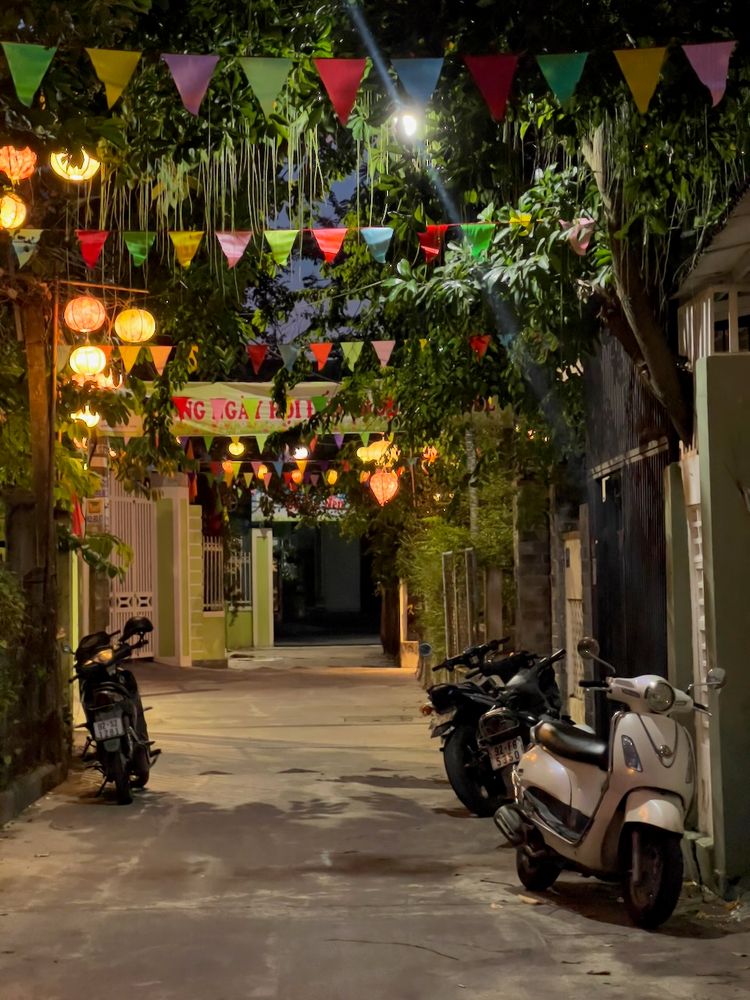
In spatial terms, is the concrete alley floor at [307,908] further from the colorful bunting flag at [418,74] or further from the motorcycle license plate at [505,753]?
the colorful bunting flag at [418,74]

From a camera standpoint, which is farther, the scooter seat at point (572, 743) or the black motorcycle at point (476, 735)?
the black motorcycle at point (476, 735)

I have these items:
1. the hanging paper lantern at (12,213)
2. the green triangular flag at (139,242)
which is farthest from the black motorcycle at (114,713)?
the hanging paper lantern at (12,213)

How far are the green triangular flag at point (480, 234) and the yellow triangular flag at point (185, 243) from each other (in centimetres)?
186

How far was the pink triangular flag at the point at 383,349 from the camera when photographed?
483 inches

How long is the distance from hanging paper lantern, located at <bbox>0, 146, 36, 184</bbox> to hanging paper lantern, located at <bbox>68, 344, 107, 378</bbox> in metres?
2.91

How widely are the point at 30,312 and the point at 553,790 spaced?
6.30m

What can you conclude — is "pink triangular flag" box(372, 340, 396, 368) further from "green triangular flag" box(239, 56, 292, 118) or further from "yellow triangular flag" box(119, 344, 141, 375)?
"green triangular flag" box(239, 56, 292, 118)

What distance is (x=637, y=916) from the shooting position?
20.2 ft

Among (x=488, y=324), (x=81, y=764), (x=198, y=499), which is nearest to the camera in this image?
(x=488, y=324)

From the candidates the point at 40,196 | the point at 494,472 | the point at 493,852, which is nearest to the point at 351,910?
the point at 493,852

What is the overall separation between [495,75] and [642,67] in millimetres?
654

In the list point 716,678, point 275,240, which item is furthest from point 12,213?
point 716,678

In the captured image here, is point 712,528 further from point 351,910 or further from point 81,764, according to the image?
point 81,764

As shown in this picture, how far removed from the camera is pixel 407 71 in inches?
245
